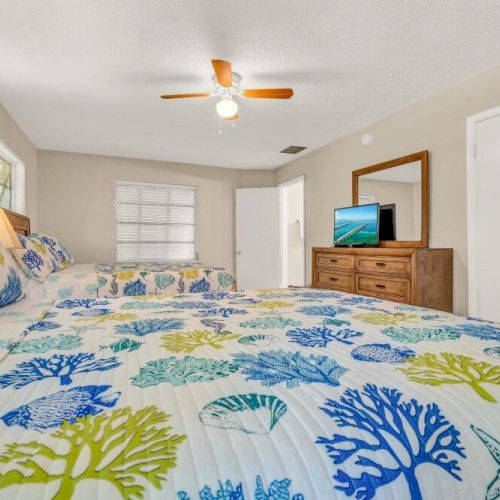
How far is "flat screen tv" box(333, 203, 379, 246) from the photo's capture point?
378 cm

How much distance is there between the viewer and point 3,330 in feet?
3.95

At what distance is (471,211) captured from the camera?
9.27 ft

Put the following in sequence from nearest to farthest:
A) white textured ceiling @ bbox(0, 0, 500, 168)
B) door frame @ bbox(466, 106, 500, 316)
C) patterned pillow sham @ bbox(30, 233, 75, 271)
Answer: white textured ceiling @ bbox(0, 0, 500, 168) → door frame @ bbox(466, 106, 500, 316) → patterned pillow sham @ bbox(30, 233, 75, 271)

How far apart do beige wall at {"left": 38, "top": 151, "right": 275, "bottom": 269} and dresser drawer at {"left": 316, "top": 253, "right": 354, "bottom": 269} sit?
7.36ft

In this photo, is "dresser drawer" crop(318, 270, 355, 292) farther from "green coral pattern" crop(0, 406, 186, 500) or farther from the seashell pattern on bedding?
"green coral pattern" crop(0, 406, 186, 500)

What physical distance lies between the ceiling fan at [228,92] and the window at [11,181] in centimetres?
230

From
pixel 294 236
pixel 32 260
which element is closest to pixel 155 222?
pixel 294 236

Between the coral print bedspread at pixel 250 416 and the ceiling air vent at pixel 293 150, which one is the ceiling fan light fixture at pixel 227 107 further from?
the ceiling air vent at pixel 293 150

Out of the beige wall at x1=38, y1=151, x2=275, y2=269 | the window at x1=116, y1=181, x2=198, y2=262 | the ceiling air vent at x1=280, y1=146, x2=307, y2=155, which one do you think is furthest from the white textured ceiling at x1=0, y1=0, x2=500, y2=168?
the window at x1=116, y1=181, x2=198, y2=262

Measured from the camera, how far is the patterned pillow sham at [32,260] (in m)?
2.49

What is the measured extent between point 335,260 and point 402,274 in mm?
975

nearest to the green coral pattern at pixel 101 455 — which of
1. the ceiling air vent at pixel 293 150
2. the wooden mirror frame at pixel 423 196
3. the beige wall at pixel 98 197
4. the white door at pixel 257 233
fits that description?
the wooden mirror frame at pixel 423 196

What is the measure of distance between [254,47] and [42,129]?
304 centimetres

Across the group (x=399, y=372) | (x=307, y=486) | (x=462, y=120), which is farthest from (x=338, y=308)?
(x=462, y=120)
